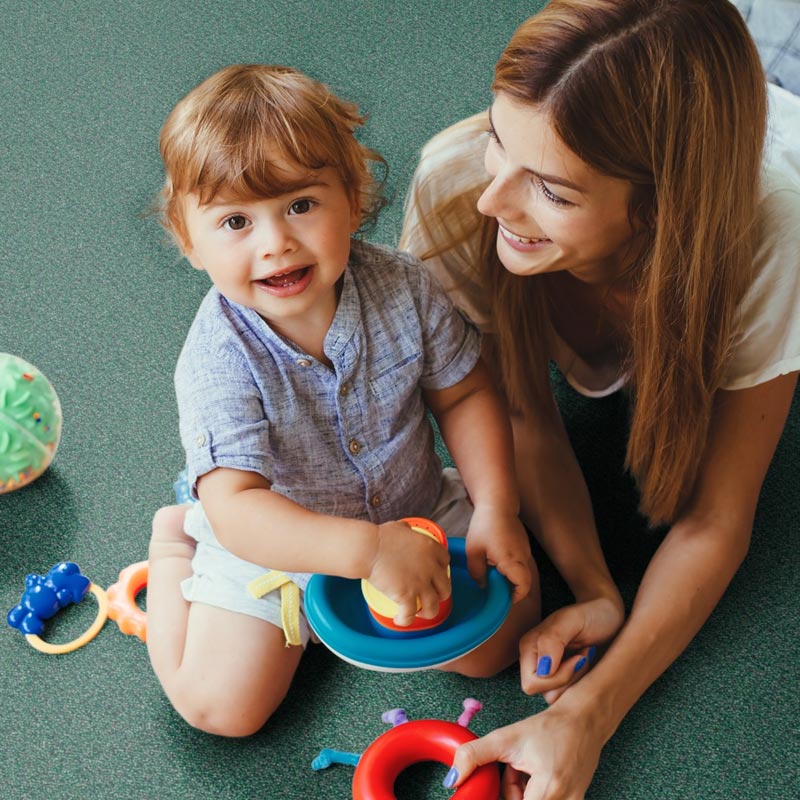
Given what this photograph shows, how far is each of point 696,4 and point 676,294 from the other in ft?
0.83

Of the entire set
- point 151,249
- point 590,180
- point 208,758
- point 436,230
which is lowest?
point 208,758

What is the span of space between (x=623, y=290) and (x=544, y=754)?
47 centimetres

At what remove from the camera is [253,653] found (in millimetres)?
1104

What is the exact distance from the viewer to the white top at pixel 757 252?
1.01 metres

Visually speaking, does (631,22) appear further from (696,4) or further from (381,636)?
(381,636)

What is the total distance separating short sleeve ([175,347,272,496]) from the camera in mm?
961

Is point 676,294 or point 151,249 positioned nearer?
point 676,294

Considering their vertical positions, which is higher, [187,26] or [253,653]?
[187,26]

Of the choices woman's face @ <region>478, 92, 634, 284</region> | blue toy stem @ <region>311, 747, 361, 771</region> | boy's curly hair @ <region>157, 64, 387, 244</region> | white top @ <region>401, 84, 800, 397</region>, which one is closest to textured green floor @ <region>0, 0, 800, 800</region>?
blue toy stem @ <region>311, 747, 361, 771</region>

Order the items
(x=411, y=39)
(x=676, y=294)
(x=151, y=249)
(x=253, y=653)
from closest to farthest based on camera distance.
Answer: (x=676, y=294)
(x=253, y=653)
(x=151, y=249)
(x=411, y=39)

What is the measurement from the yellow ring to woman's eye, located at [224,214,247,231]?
1.72 feet

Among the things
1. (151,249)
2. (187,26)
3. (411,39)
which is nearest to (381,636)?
(151,249)

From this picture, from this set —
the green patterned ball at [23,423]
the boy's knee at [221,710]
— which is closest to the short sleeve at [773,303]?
the boy's knee at [221,710]

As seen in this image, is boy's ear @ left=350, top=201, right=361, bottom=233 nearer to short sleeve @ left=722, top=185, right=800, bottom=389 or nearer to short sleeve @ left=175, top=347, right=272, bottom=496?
short sleeve @ left=175, top=347, right=272, bottom=496
